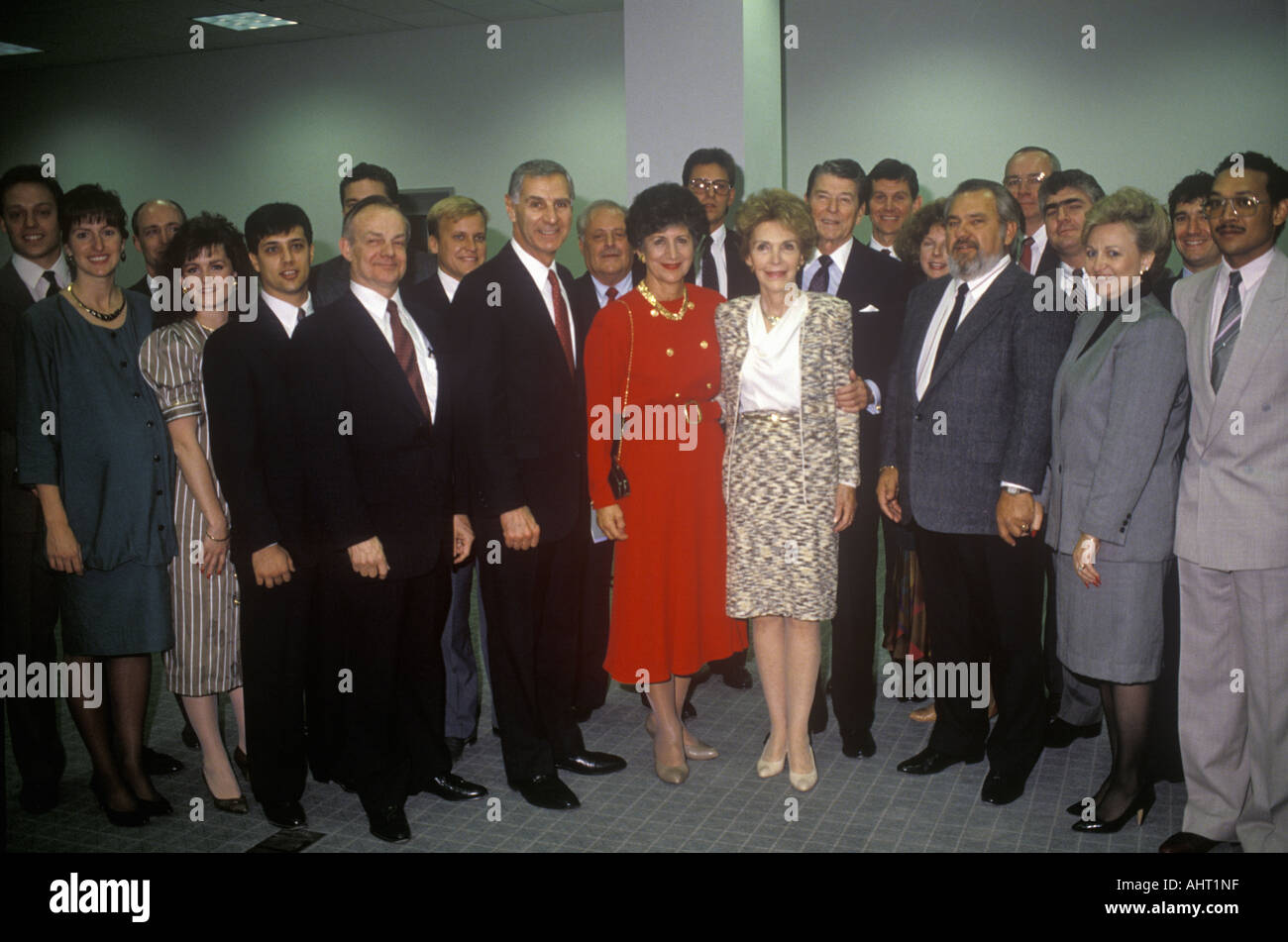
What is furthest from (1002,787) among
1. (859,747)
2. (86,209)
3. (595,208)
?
(86,209)

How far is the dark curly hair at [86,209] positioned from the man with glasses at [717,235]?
199 centimetres

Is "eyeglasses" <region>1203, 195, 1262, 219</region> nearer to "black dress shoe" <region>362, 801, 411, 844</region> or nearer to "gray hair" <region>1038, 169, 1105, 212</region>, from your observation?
"gray hair" <region>1038, 169, 1105, 212</region>

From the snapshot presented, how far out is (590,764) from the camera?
11.2 ft

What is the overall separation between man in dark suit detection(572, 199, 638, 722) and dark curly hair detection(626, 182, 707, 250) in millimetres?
519

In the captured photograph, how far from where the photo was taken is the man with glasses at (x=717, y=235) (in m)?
4.11

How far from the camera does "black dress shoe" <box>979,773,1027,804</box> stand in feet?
10.2

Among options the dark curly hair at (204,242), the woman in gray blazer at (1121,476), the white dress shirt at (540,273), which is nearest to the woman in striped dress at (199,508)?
the dark curly hair at (204,242)

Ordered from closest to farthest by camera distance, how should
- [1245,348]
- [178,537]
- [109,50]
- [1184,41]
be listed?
[1245,348]
[178,537]
[1184,41]
[109,50]

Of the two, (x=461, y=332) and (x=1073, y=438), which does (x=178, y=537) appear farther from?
(x=1073, y=438)

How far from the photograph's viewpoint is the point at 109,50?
9.97m

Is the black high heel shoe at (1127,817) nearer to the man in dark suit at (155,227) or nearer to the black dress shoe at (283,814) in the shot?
the black dress shoe at (283,814)

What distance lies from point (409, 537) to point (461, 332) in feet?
2.07

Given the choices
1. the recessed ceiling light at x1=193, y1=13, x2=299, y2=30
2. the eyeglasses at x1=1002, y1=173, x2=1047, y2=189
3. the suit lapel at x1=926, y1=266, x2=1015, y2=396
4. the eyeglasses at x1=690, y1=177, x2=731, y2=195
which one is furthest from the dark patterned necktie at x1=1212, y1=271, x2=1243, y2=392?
the recessed ceiling light at x1=193, y1=13, x2=299, y2=30
